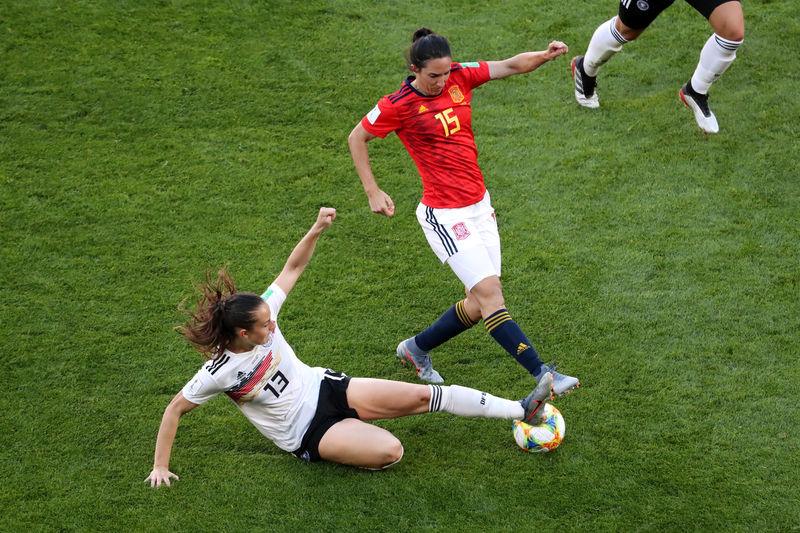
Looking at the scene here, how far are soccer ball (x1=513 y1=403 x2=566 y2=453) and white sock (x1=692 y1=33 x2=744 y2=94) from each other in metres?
3.40

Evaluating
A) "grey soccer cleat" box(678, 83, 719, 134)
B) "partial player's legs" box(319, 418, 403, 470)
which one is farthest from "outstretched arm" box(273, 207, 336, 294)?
"grey soccer cleat" box(678, 83, 719, 134)

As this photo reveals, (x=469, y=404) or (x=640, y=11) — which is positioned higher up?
(x=640, y=11)

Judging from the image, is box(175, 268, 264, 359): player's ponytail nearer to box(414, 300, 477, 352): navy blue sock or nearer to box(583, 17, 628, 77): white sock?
box(414, 300, 477, 352): navy blue sock

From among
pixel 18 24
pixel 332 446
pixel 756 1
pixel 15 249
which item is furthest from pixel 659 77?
pixel 18 24

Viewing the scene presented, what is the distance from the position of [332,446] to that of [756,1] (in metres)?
7.42

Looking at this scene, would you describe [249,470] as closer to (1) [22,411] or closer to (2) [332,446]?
(2) [332,446]

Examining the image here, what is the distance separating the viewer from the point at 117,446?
5199 mm

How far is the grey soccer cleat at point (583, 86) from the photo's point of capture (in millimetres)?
7852

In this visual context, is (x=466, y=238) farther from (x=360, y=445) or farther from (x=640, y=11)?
(x=640, y=11)

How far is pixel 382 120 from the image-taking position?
5301mm

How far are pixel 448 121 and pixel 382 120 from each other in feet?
1.38

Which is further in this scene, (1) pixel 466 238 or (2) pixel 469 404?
(1) pixel 466 238

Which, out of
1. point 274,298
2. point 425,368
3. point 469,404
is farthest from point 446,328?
point 274,298

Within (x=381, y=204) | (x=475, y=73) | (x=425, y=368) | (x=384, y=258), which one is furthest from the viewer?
(x=384, y=258)
